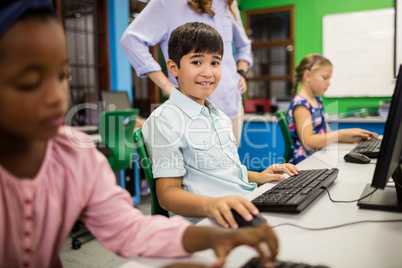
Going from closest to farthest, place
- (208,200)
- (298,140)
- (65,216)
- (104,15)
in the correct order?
1. (65,216)
2. (208,200)
3. (298,140)
4. (104,15)

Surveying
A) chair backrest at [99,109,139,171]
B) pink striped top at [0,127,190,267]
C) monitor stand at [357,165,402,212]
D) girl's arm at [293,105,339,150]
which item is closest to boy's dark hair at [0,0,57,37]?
pink striped top at [0,127,190,267]

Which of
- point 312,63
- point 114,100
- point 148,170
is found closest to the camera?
point 148,170

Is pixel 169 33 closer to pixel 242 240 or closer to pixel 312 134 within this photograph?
pixel 312 134

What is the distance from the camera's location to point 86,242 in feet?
8.80

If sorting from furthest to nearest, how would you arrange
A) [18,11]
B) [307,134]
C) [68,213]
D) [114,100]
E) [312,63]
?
[114,100] → [312,63] → [307,134] → [68,213] → [18,11]

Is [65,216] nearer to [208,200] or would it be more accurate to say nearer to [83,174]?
[83,174]

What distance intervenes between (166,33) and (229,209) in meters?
1.15

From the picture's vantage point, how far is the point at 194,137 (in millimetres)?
1211

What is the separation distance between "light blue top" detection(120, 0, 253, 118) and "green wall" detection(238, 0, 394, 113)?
3378mm

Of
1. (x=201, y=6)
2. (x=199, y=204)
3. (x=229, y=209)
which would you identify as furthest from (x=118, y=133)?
(x=229, y=209)

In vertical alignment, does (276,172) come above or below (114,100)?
below

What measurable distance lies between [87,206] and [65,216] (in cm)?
5

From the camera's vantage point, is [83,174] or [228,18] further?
[228,18]

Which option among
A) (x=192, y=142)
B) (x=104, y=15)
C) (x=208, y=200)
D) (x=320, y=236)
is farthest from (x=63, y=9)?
(x=320, y=236)
